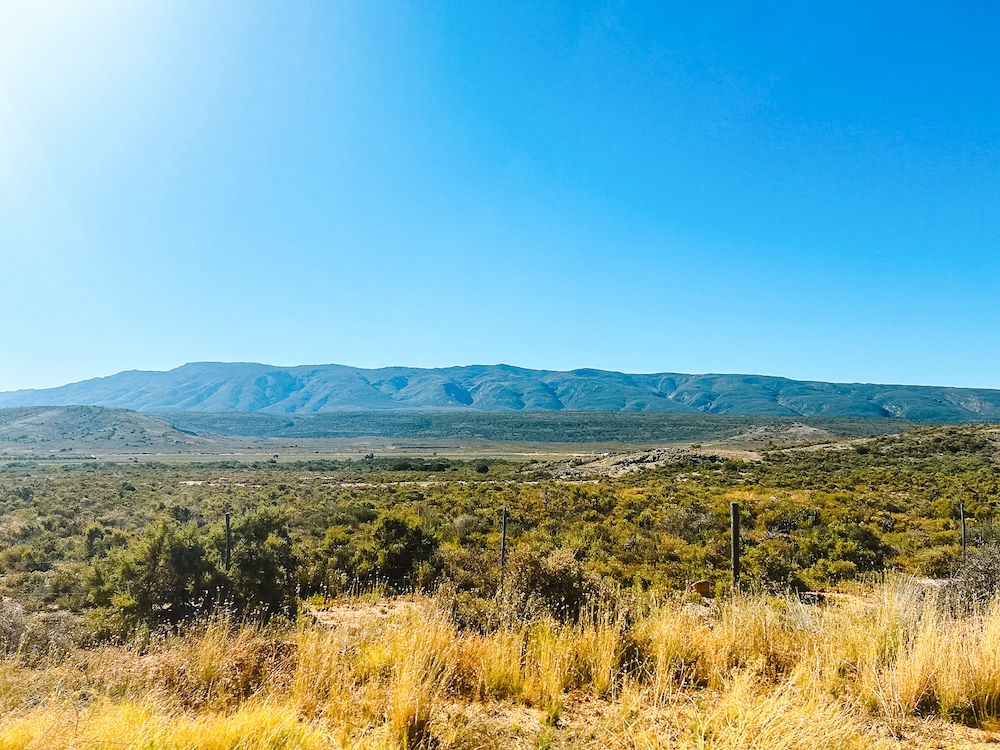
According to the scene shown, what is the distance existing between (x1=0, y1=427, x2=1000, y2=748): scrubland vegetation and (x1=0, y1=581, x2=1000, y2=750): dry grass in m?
0.02

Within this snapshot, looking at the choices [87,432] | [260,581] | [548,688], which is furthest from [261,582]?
[87,432]

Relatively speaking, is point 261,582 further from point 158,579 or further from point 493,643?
point 493,643

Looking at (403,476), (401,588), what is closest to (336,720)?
(401,588)

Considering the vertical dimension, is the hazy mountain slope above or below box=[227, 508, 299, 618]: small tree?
below

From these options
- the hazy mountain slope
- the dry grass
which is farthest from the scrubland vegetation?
the hazy mountain slope

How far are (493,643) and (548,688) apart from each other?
76 centimetres

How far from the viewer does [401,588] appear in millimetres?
13430

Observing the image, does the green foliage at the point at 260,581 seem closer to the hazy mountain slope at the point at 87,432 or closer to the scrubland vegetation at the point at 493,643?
the scrubland vegetation at the point at 493,643

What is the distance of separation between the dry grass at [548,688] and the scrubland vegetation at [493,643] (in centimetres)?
2

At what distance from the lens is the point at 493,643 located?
5.19 metres

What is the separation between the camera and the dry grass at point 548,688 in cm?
356

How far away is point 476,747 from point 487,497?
29078 mm

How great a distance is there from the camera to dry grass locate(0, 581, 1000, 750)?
11.7 feet

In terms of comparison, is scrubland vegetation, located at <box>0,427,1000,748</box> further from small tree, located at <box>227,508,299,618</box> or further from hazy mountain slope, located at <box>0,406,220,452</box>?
hazy mountain slope, located at <box>0,406,220,452</box>
